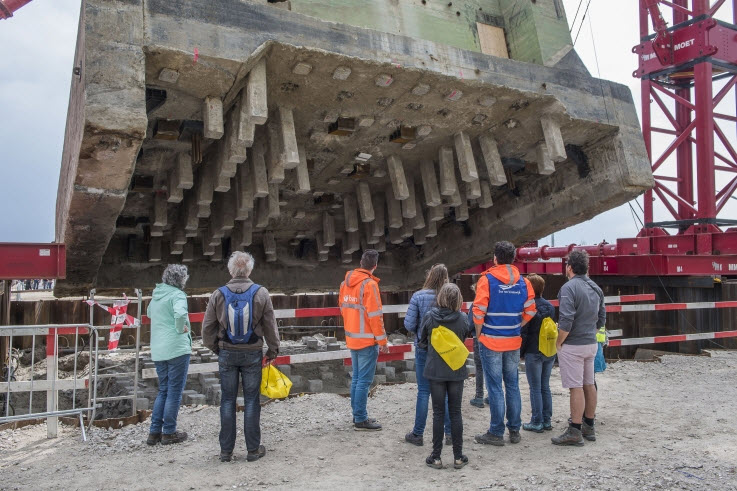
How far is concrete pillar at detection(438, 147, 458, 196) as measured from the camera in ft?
28.3

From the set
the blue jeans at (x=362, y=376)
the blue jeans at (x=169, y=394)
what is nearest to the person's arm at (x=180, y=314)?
the blue jeans at (x=169, y=394)

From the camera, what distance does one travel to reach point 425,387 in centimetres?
459

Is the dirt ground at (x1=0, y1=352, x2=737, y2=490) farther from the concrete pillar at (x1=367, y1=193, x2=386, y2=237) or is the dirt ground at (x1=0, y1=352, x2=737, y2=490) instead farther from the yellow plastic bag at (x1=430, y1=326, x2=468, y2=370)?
the concrete pillar at (x1=367, y1=193, x2=386, y2=237)

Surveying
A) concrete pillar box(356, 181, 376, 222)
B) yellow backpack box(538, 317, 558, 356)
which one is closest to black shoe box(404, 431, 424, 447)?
yellow backpack box(538, 317, 558, 356)

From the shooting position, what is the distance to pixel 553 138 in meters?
7.87

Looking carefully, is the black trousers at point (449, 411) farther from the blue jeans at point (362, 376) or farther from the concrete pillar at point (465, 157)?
the concrete pillar at point (465, 157)

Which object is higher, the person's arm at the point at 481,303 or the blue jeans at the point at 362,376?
the person's arm at the point at 481,303

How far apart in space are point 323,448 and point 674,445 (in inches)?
112

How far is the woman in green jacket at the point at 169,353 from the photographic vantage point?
15.4 feet

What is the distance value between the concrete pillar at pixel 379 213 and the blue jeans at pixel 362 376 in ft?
18.3

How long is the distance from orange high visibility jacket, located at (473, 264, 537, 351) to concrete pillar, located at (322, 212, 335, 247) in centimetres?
634

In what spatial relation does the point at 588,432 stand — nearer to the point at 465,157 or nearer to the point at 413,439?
the point at 413,439

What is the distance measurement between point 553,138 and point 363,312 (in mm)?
4385

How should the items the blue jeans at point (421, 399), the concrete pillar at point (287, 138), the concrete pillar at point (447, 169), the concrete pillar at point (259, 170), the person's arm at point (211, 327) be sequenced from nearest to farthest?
the person's arm at point (211, 327), the blue jeans at point (421, 399), the concrete pillar at point (287, 138), the concrete pillar at point (259, 170), the concrete pillar at point (447, 169)
